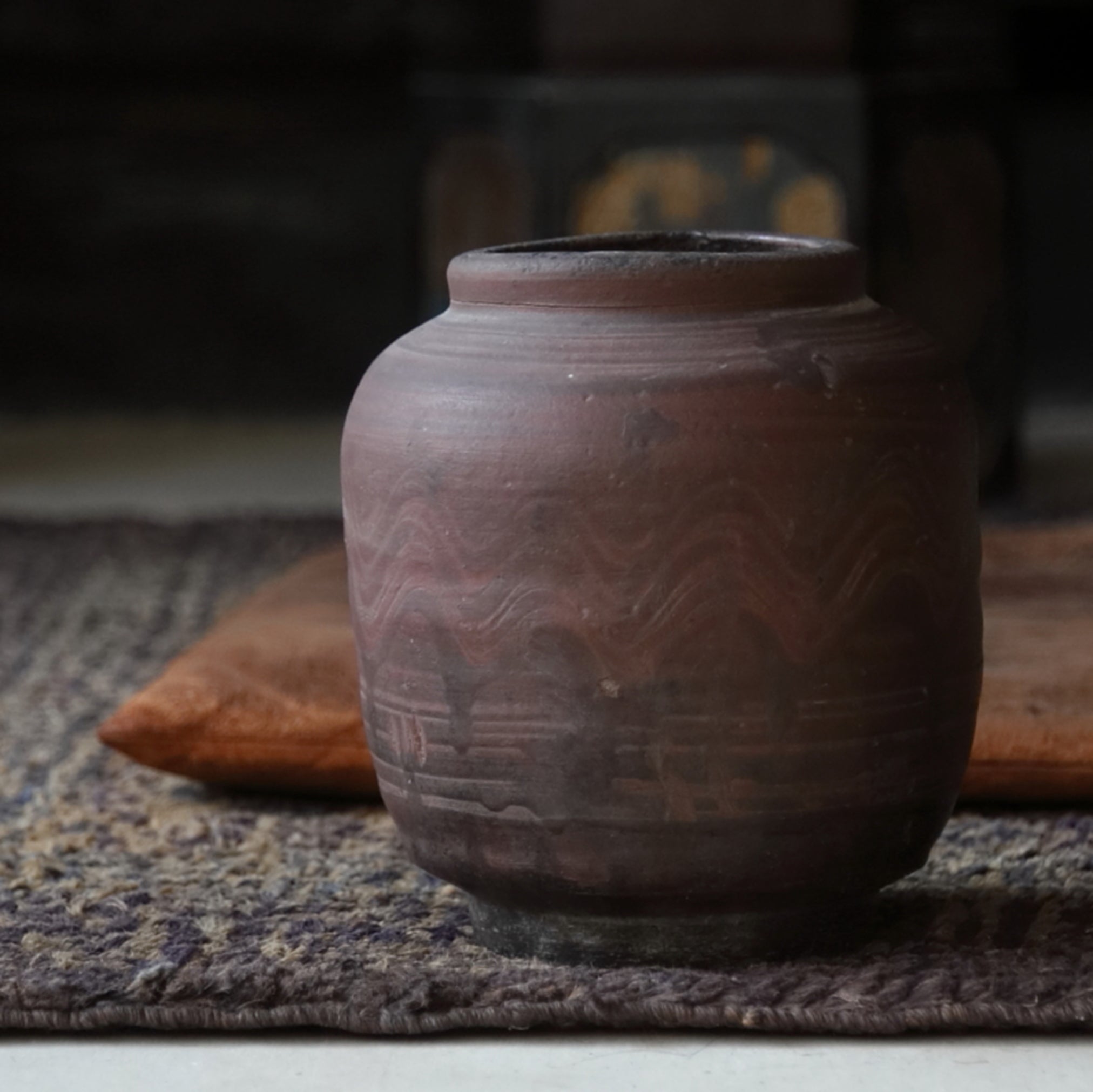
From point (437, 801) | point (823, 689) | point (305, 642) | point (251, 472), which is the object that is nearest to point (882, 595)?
point (823, 689)

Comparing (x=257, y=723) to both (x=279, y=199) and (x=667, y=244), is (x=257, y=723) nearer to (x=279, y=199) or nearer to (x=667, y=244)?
(x=667, y=244)

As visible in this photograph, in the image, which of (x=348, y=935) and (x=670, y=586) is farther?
(x=348, y=935)

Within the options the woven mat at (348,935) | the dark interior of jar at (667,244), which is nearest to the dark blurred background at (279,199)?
the woven mat at (348,935)

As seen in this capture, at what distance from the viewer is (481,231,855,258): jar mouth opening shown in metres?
1.69

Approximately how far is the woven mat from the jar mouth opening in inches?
22.2

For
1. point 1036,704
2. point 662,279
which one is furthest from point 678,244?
point 1036,704

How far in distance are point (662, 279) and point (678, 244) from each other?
280 millimetres

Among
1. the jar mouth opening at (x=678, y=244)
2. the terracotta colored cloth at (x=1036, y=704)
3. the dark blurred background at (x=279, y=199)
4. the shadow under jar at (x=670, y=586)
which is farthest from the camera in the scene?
the dark blurred background at (x=279, y=199)

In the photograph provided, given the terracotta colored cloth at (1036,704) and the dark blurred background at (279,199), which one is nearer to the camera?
the terracotta colored cloth at (1036,704)

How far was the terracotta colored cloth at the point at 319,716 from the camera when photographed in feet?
6.82

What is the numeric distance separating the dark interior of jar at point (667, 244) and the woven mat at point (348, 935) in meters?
0.57

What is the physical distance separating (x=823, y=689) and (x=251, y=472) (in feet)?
9.51

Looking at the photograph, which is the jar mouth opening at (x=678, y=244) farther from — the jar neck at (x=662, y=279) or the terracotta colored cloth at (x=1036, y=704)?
the terracotta colored cloth at (x=1036, y=704)

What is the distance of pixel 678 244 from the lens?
185 cm
